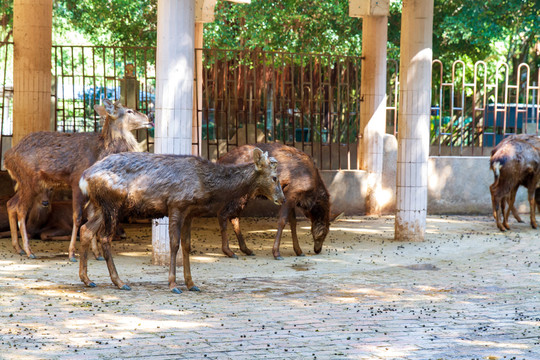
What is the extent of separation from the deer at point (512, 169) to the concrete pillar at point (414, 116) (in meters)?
2.10

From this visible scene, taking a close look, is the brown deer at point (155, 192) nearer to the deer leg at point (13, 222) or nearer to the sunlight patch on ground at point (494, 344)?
the deer leg at point (13, 222)

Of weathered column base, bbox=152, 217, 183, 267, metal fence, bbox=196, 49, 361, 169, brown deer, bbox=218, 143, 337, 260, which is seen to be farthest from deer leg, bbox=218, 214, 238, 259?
metal fence, bbox=196, 49, 361, 169

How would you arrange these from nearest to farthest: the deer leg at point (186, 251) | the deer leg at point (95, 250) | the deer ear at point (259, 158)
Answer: the deer leg at point (186, 251) < the deer ear at point (259, 158) < the deer leg at point (95, 250)

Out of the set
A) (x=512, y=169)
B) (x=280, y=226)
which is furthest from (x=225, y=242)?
(x=512, y=169)

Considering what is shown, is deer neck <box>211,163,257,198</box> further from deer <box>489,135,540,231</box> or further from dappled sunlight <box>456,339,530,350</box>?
deer <box>489,135,540,231</box>

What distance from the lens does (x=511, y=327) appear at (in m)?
6.94

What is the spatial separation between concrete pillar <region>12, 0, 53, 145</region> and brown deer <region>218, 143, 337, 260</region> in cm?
383

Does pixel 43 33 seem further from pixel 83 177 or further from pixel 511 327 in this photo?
pixel 511 327

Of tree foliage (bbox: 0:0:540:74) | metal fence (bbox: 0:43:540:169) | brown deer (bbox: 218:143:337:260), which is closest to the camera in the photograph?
brown deer (bbox: 218:143:337:260)

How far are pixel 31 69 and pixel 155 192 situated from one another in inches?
241

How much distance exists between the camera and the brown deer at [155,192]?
26.6 ft

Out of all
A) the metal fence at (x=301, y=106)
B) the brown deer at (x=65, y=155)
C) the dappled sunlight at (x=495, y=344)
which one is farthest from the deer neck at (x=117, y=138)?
the dappled sunlight at (x=495, y=344)

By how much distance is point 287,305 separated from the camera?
301 inches

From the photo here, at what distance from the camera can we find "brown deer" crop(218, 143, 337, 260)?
10906 millimetres
